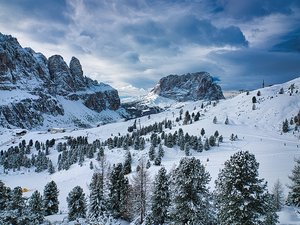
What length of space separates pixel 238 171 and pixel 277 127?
523ft

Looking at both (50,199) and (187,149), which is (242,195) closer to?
(50,199)

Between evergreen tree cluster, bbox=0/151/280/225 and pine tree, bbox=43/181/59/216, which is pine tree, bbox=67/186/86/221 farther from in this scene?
pine tree, bbox=43/181/59/216

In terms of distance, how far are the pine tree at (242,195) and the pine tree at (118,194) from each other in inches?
958

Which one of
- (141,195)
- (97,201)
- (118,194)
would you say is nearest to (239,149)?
(118,194)

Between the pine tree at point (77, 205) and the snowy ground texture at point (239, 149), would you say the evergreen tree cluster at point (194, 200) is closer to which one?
the pine tree at point (77, 205)

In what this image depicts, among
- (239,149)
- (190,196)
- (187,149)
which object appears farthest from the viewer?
(187,149)

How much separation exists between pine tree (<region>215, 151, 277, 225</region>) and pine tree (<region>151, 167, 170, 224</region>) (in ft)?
50.4

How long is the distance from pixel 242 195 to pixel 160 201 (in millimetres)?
17847

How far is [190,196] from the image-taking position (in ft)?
93.7

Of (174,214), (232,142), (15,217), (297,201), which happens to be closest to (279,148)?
(232,142)

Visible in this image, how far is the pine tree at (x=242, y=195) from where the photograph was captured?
23469 mm

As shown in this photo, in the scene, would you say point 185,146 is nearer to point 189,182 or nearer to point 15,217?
point 189,182

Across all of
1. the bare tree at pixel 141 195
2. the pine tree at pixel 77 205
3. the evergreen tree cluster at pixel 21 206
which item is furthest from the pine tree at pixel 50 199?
the bare tree at pixel 141 195

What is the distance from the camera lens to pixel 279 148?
11175 cm
